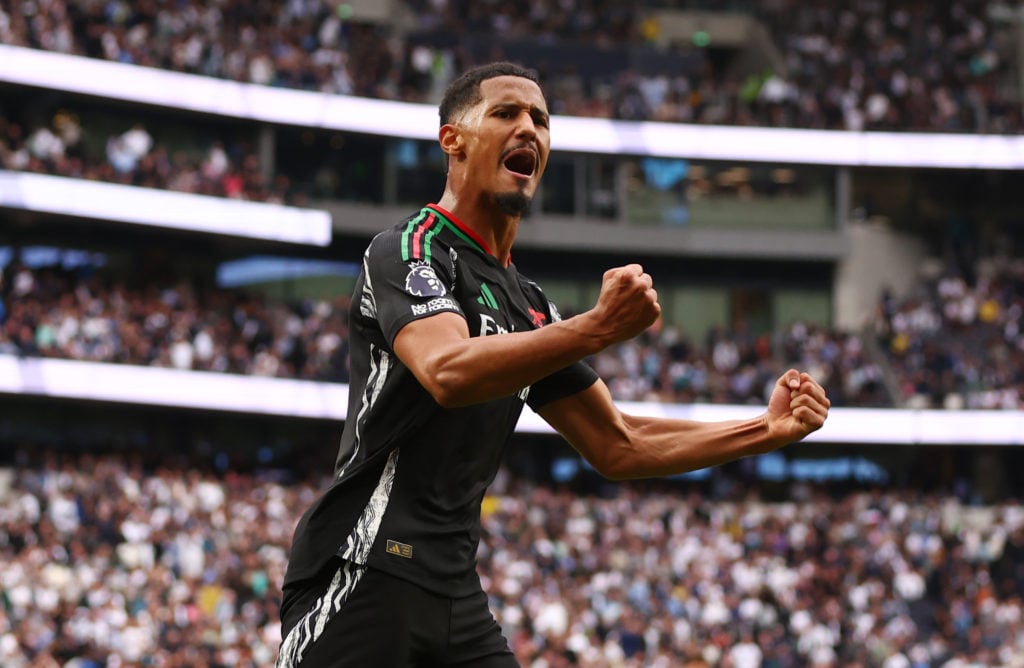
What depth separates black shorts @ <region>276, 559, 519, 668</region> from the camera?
4.19 meters

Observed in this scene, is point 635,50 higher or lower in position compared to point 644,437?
higher

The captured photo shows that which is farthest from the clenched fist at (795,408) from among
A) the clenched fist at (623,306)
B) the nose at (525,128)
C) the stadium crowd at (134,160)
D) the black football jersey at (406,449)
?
the stadium crowd at (134,160)

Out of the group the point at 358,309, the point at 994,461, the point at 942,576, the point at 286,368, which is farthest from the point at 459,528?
the point at 994,461

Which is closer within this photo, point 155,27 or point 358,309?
point 358,309

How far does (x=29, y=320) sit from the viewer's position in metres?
29.3

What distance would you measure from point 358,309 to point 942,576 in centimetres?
2575

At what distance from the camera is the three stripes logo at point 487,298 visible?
438cm

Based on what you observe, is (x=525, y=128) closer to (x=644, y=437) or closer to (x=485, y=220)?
(x=485, y=220)

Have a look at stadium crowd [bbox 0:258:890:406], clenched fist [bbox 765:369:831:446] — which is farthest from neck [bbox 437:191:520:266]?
stadium crowd [bbox 0:258:890:406]

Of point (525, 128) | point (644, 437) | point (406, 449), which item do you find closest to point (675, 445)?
point (644, 437)

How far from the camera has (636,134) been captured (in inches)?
1475

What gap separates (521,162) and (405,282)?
0.56 m

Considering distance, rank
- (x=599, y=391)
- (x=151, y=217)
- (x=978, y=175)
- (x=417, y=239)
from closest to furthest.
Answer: (x=417, y=239) → (x=599, y=391) → (x=151, y=217) → (x=978, y=175)

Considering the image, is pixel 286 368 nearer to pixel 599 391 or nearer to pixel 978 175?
pixel 978 175
